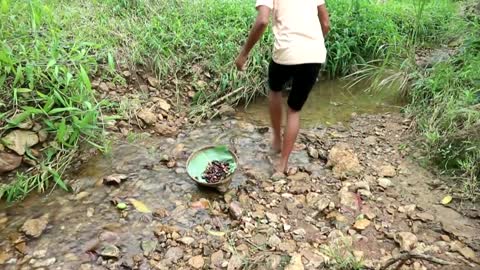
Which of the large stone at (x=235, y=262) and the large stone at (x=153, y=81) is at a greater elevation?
the large stone at (x=153, y=81)

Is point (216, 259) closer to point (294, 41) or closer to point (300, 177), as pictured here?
point (300, 177)

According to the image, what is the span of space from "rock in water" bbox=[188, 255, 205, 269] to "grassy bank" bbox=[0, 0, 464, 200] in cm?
105

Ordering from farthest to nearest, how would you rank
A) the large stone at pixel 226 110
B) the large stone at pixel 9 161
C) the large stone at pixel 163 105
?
the large stone at pixel 226 110 → the large stone at pixel 163 105 → the large stone at pixel 9 161

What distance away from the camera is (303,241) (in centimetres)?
237

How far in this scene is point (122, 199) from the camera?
8.81 feet

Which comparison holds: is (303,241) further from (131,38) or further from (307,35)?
(131,38)

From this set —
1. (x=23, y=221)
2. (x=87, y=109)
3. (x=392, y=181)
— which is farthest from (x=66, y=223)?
(x=392, y=181)

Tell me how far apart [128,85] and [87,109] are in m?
0.68

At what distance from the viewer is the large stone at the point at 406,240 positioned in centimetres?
229

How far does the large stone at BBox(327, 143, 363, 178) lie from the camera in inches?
115

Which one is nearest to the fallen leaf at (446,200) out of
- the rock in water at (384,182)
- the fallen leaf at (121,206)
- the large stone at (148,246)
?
the rock in water at (384,182)

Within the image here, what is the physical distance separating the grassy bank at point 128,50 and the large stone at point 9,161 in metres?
0.08

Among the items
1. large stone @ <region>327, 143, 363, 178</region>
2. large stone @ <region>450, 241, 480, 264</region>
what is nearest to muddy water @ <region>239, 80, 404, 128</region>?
large stone @ <region>327, 143, 363, 178</region>

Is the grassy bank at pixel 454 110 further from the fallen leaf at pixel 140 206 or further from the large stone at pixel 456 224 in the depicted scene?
the fallen leaf at pixel 140 206
